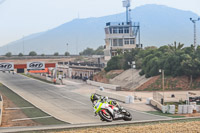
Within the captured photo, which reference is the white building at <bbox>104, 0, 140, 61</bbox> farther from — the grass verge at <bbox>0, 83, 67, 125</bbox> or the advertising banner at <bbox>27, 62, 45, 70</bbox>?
the grass verge at <bbox>0, 83, 67, 125</bbox>

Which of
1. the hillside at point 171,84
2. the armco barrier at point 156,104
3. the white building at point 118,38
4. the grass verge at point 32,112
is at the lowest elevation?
the grass verge at point 32,112

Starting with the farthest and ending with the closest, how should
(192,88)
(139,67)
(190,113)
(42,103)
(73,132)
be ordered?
(139,67), (192,88), (42,103), (190,113), (73,132)

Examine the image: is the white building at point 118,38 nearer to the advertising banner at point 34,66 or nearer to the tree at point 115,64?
the tree at point 115,64

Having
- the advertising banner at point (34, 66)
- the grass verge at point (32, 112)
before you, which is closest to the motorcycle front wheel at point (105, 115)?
the grass verge at point (32, 112)

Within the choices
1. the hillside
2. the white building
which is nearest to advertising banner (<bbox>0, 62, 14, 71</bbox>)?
the hillside

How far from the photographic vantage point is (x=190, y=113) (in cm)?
3588

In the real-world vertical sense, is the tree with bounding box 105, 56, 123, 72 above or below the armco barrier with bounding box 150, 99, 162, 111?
above

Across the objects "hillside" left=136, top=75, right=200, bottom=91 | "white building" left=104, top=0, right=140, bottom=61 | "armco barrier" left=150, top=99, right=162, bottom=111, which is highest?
"white building" left=104, top=0, right=140, bottom=61

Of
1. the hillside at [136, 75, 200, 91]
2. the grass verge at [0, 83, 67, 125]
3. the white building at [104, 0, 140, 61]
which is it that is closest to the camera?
the grass verge at [0, 83, 67, 125]

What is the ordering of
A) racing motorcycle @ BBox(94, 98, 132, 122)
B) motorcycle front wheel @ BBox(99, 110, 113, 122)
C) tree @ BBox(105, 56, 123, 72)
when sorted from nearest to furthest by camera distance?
racing motorcycle @ BBox(94, 98, 132, 122) → motorcycle front wheel @ BBox(99, 110, 113, 122) → tree @ BBox(105, 56, 123, 72)

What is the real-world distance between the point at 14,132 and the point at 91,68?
245ft

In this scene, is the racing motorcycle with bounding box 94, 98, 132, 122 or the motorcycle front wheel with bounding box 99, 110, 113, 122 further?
the motorcycle front wheel with bounding box 99, 110, 113, 122

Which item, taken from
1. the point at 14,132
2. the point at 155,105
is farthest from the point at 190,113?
the point at 14,132

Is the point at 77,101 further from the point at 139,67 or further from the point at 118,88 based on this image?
the point at 139,67
